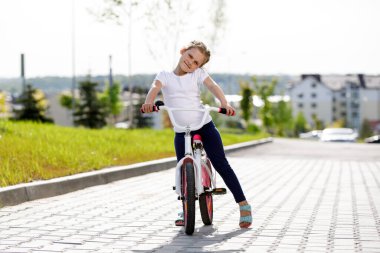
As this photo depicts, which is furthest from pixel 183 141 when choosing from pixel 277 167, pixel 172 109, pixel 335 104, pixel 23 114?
pixel 335 104

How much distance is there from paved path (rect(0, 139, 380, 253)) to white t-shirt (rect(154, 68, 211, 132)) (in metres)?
0.92

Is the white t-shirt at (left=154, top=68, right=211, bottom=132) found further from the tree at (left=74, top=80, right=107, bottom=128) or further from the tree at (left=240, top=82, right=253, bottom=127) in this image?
the tree at (left=74, top=80, right=107, bottom=128)

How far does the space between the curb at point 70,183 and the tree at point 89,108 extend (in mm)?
86411

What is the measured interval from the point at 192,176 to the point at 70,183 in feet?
13.8

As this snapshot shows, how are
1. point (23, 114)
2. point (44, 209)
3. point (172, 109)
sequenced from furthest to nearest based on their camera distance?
point (23, 114)
point (44, 209)
point (172, 109)

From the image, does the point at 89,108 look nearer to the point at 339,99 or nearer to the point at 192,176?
the point at 339,99

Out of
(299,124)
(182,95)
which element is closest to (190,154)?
(182,95)

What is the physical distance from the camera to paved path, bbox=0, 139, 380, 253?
593 cm

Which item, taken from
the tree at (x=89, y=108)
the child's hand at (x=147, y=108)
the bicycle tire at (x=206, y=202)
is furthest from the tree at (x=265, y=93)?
the child's hand at (x=147, y=108)

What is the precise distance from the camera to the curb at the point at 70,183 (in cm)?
890

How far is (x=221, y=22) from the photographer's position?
39.1 meters

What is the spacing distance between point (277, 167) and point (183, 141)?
9706mm

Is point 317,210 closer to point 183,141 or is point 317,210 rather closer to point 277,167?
point 183,141

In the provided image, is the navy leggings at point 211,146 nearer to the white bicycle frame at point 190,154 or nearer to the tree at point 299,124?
the white bicycle frame at point 190,154
